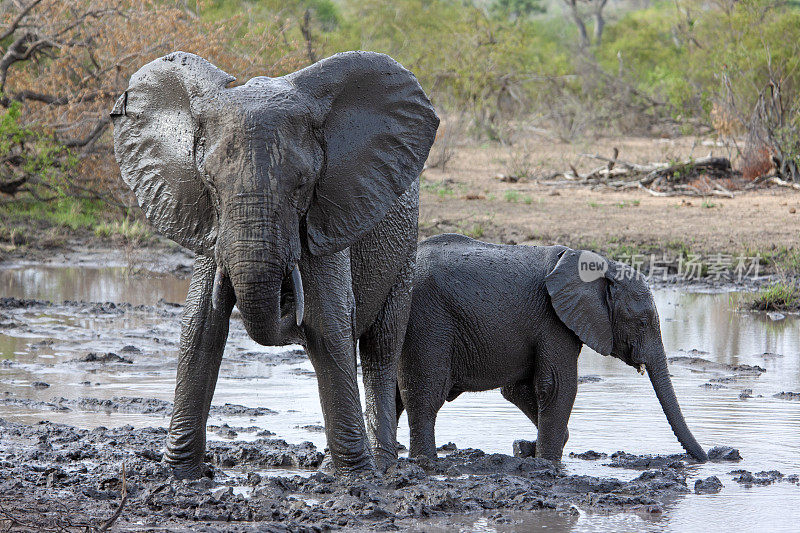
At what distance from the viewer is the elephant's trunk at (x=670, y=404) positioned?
556 cm

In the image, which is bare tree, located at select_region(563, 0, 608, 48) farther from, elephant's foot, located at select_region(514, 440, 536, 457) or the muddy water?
elephant's foot, located at select_region(514, 440, 536, 457)

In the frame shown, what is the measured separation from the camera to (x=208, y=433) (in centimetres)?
570

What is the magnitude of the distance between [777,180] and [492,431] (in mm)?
9507

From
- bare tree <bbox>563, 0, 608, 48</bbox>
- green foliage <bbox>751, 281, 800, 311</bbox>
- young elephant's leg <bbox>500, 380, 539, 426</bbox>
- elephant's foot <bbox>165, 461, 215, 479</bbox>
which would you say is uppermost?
bare tree <bbox>563, 0, 608, 48</bbox>

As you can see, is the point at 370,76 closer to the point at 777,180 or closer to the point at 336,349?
the point at 336,349

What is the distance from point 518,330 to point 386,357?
868 mm

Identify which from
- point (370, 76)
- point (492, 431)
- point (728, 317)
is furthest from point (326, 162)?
point (728, 317)

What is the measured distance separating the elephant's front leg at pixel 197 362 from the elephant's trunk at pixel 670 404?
2.52 meters

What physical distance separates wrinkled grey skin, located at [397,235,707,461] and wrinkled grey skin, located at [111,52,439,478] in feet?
2.86

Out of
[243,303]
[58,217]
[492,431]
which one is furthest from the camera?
[58,217]

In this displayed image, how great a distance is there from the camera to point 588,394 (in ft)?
23.1

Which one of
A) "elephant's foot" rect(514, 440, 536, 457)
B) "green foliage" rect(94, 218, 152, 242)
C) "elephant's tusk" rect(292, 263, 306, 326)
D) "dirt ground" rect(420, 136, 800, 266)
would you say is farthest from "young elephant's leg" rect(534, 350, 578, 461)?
"green foliage" rect(94, 218, 152, 242)

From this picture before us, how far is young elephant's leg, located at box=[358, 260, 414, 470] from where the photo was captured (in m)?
5.07

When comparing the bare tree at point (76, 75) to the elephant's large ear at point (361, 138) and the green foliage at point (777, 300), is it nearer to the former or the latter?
the green foliage at point (777, 300)
